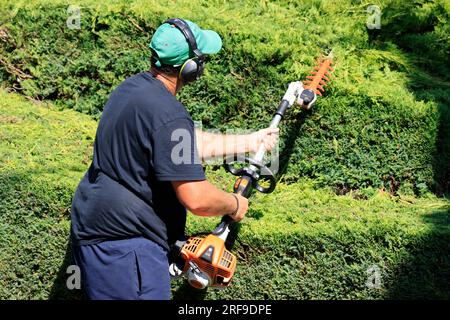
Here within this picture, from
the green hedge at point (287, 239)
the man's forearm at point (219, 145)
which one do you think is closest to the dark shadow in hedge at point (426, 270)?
the green hedge at point (287, 239)

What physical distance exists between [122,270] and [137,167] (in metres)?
0.54

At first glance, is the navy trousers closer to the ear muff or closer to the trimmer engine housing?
the trimmer engine housing

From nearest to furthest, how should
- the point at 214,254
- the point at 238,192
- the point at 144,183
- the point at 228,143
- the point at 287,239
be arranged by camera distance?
the point at 144,183, the point at 214,254, the point at 238,192, the point at 228,143, the point at 287,239

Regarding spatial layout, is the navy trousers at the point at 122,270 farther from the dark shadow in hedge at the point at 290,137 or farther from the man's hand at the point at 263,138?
the dark shadow in hedge at the point at 290,137

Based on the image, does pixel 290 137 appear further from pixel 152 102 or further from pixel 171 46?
pixel 152 102

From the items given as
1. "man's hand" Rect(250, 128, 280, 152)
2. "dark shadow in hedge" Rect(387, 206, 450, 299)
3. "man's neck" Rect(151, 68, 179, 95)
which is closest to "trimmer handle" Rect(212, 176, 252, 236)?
"man's hand" Rect(250, 128, 280, 152)

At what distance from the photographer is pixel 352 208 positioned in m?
4.90

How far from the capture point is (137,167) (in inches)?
142

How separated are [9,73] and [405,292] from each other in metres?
4.35

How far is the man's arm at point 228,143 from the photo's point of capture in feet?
14.1

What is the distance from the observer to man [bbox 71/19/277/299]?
3.52 meters

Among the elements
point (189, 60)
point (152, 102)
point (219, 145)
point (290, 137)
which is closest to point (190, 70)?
point (189, 60)

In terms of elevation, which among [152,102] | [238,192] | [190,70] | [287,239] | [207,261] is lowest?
[287,239]

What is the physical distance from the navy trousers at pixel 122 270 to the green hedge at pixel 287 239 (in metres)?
1.00
